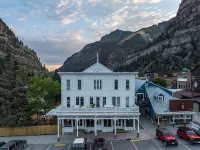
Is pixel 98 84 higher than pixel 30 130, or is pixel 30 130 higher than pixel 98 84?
pixel 98 84

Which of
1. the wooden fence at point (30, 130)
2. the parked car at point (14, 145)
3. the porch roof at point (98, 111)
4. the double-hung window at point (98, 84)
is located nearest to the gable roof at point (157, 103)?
the porch roof at point (98, 111)

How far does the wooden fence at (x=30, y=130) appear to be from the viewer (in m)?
35.9

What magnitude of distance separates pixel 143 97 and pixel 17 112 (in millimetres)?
27326

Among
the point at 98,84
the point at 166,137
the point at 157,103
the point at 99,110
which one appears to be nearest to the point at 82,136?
the point at 99,110

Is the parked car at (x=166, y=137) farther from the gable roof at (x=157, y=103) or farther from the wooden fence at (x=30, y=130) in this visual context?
the wooden fence at (x=30, y=130)

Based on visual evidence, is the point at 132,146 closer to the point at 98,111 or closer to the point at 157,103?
the point at 98,111

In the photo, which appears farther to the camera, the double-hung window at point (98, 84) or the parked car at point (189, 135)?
the double-hung window at point (98, 84)

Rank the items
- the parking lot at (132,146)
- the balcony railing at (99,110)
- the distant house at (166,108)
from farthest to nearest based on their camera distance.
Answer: the distant house at (166,108) < the balcony railing at (99,110) < the parking lot at (132,146)

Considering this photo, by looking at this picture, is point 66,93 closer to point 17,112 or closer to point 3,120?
point 17,112

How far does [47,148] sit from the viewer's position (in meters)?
29.2

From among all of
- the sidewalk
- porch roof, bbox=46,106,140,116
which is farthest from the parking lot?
porch roof, bbox=46,106,140,116

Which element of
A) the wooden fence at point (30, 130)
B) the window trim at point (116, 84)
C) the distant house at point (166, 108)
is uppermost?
the window trim at point (116, 84)

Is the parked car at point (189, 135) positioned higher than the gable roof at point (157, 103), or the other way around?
the gable roof at point (157, 103)

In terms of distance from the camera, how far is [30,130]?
119 ft
